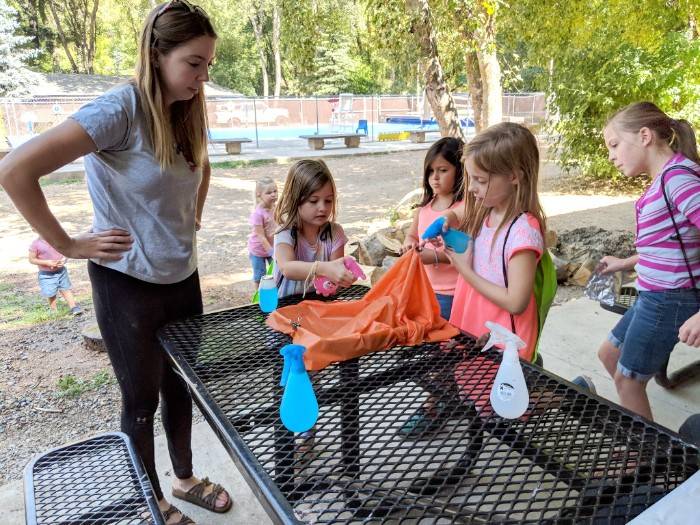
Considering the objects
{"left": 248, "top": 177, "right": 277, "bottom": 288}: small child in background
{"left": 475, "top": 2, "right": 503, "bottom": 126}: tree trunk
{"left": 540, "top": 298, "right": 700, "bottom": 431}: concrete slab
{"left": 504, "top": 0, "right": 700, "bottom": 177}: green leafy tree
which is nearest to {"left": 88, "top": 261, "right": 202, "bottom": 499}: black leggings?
{"left": 540, "top": 298, "right": 700, "bottom": 431}: concrete slab

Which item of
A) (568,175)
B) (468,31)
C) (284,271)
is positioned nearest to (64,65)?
(568,175)

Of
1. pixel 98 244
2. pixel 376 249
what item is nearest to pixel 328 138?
pixel 376 249

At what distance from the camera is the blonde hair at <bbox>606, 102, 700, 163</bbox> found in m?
2.07

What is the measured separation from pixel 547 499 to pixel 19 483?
2443 mm

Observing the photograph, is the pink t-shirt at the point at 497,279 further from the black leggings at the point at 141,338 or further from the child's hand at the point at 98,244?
the child's hand at the point at 98,244

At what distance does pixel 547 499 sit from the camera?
107 centimetres

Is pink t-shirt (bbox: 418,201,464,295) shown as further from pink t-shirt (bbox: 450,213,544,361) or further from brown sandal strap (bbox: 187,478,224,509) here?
brown sandal strap (bbox: 187,478,224,509)

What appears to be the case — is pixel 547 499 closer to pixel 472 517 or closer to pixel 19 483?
pixel 472 517

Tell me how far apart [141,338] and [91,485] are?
488mm

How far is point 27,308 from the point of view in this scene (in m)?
5.51

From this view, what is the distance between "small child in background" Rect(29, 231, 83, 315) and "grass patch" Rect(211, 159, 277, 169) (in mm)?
10434

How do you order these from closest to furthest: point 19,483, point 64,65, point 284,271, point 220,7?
point 284,271 < point 19,483 < point 220,7 < point 64,65

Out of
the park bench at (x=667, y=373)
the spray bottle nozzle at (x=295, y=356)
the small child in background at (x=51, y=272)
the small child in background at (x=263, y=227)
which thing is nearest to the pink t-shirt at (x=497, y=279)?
the spray bottle nozzle at (x=295, y=356)

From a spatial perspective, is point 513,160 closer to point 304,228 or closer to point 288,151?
point 304,228
